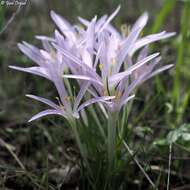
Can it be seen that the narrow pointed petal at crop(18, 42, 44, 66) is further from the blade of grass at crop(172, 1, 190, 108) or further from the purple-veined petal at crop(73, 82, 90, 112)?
the blade of grass at crop(172, 1, 190, 108)

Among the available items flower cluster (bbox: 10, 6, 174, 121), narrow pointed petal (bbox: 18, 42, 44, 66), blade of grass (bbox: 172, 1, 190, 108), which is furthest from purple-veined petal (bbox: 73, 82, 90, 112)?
blade of grass (bbox: 172, 1, 190, 108)

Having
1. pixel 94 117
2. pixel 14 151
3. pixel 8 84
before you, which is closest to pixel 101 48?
pixel 94 117

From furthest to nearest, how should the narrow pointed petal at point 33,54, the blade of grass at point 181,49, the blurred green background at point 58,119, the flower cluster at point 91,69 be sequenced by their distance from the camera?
1. the blade of grass at point 181,49
2. the blurred green background at point 58,119
3. the narrow pointed petal at point 33,54
4. the flower cluster at point 91,69

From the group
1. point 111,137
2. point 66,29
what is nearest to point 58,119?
point 66,29

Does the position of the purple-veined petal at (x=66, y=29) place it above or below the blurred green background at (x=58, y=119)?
above

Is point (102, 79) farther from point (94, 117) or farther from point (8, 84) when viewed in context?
point (8, 84)

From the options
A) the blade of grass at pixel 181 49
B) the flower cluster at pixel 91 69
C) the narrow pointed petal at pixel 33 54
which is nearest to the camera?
the flower cluster at pixel 91 69

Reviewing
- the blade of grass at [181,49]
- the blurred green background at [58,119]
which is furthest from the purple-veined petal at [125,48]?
the blade of grass at [181,49]

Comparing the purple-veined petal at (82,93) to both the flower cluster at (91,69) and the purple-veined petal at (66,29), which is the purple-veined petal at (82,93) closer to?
the flower cluster at (91,69)

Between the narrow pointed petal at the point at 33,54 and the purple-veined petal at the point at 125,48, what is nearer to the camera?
the purple-veined petal at the point at 125,48

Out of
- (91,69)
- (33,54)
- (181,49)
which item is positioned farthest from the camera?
(181,49)

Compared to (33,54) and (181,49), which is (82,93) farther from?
(181,49)
